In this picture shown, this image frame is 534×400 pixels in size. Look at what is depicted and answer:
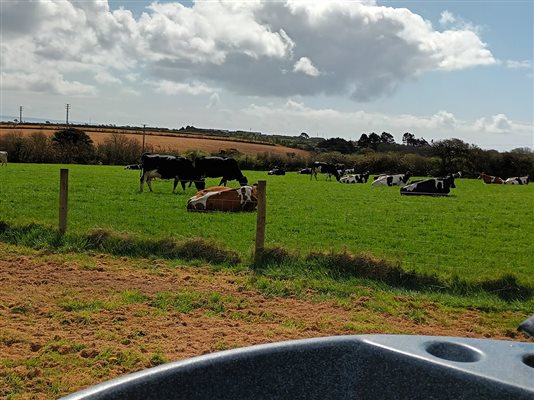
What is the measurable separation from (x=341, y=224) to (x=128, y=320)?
25.5 feet

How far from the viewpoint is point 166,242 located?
28.8 feet

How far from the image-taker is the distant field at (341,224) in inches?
360

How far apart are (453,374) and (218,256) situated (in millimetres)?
6388

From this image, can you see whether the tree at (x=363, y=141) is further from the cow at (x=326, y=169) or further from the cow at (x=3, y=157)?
the cow at (x=3, y=157)

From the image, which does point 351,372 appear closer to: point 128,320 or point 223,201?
point 128,320

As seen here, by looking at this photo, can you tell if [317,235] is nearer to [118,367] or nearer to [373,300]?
[373,300]

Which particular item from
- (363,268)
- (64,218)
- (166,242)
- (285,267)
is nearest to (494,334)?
(363,268)

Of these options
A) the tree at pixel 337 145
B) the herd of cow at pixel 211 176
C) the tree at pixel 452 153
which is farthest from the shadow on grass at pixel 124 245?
the tree at pixel 337 145

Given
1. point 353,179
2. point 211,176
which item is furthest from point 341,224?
point 353,179

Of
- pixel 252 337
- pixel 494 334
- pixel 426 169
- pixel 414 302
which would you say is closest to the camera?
pixel 252 337

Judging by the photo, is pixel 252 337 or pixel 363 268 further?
pixel 363 268

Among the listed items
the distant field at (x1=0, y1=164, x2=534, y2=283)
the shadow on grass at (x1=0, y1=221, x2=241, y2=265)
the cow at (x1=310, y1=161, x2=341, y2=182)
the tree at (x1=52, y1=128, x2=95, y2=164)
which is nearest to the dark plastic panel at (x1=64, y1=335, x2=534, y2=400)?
the distant field at (x1=0, y1=164, x2=534, y2=283)

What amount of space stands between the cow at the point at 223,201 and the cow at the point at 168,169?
608cm

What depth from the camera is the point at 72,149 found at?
2093 inches
